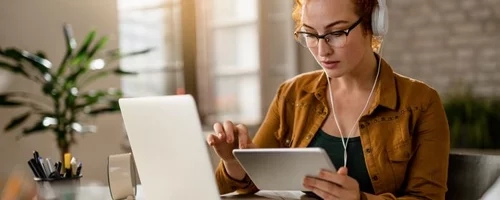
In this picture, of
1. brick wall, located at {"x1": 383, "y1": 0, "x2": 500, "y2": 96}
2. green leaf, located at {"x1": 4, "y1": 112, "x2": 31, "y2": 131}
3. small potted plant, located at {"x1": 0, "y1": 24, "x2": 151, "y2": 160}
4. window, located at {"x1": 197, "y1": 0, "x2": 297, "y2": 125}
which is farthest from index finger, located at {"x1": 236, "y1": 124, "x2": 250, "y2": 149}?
brick wall, located at {"x1": 383, "y1": 0, "x2": 500, "y2": 96}

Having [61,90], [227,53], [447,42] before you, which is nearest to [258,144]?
[61,90]

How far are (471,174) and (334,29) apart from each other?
0.39 meters

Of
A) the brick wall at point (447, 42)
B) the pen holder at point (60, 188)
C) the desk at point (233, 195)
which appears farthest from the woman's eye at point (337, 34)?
the brick wall at point (447, 42)

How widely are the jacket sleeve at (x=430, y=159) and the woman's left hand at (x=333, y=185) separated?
0.14 metres

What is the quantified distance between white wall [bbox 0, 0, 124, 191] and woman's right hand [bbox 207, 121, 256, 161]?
223 cm

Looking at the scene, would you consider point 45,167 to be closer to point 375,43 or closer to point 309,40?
point 309,40

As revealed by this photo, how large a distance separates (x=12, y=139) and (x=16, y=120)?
1.28 ft

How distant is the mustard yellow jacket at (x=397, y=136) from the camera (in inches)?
58.4

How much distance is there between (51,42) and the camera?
3.88 m

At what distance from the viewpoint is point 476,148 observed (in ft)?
13.4

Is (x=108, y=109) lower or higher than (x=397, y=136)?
lower

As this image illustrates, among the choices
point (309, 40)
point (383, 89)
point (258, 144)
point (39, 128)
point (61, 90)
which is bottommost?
point (39, 128)

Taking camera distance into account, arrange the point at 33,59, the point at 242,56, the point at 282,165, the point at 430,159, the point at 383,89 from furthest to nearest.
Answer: the point at 242,56, the point at 33,59, the point at 383,89, the point at 430,159, the point at 282,165

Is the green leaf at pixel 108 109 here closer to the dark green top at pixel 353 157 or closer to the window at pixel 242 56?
the window at pixel 242 56
